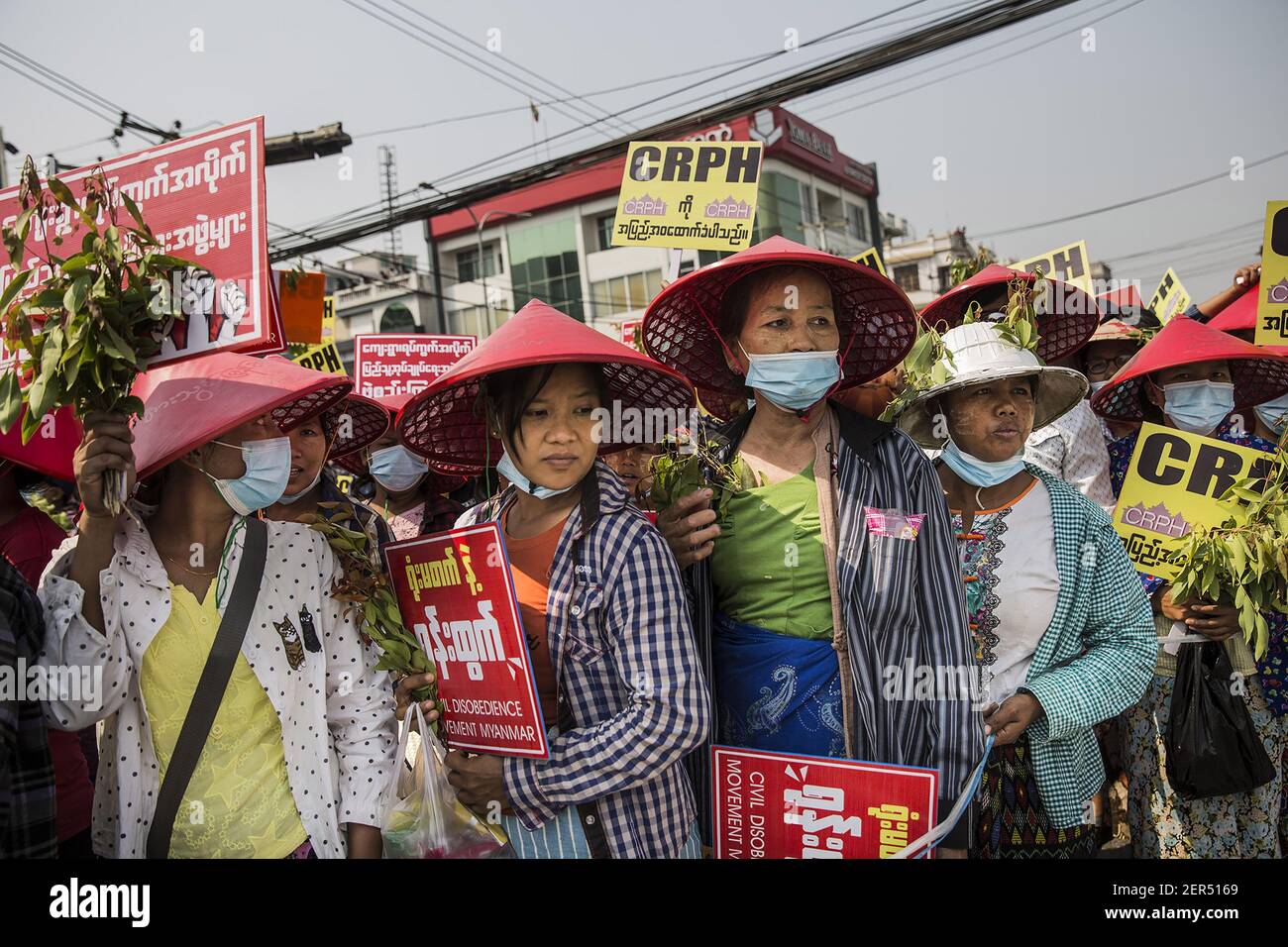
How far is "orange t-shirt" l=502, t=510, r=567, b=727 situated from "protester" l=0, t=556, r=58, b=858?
1.18 m

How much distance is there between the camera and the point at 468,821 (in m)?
2.39

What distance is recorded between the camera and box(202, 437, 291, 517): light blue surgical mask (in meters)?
2.59

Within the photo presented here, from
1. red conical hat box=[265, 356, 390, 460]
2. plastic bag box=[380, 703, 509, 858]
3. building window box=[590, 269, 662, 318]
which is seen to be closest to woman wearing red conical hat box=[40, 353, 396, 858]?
plastic bag box=[380, 703, 509, 858]

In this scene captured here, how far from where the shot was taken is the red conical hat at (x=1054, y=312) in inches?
167

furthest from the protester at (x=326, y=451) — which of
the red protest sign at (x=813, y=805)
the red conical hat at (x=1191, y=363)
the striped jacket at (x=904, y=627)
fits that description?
the red conical hat at (x=1191, y=363)

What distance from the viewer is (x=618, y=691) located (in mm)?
2432

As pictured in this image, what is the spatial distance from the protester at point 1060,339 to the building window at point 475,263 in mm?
38214

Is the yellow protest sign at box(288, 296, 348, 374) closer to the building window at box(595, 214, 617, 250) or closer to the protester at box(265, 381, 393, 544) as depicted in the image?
the protester at box(265, 381, 393, 544)

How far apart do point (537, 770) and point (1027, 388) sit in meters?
2.14

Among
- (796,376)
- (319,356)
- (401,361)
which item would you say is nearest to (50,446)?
(796,376)

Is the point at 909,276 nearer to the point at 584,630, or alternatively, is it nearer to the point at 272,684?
the point at 584,630

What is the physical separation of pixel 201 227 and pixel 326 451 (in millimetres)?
1655

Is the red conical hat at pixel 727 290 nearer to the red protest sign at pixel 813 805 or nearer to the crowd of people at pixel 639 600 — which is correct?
the crowd of people at pixel 639 600
